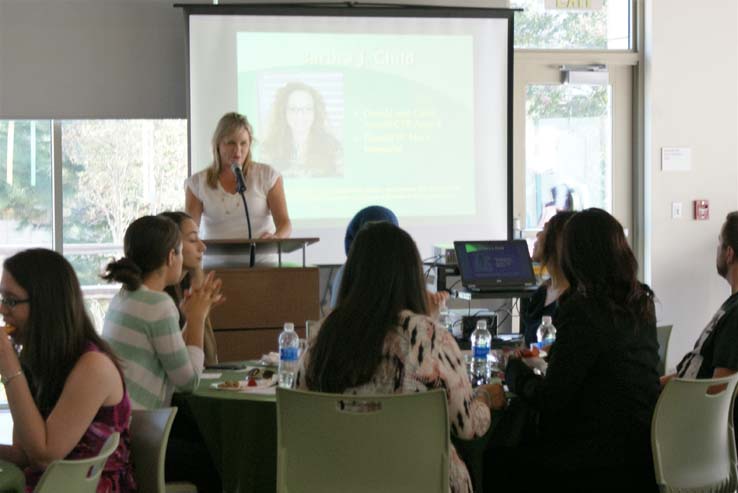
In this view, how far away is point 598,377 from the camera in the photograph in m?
3.03

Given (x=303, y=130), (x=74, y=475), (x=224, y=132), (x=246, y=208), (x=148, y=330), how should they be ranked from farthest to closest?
(x=303, y=130) → (x=224, y=132) → (x=246, y=208) → (x=148, y=330) → (x=74, y=475)

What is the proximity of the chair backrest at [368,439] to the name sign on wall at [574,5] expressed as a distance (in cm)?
541

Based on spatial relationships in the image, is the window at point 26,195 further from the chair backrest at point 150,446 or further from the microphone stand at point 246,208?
the chair backrest at point 150,446

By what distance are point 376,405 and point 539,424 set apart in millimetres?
759

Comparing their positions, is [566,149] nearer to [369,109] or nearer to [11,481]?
[369,109]

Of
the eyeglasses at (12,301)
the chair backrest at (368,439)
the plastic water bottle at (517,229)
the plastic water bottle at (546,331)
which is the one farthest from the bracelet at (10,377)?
the plastic water bottle at (517,229)

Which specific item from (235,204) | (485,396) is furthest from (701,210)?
(485,396)

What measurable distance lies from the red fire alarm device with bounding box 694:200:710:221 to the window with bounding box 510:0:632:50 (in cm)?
133

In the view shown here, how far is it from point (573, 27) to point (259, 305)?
416 cm

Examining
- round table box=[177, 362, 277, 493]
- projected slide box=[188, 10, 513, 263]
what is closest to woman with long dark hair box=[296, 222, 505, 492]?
round table box=[177, 362, 277, 493]

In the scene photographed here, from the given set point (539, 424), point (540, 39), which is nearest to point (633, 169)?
point (540, 39)

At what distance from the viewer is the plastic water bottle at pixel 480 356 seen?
354 centimetres

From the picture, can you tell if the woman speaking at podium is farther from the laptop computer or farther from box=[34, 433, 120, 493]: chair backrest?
box=[34, 433, 120, 493]: chair backrest

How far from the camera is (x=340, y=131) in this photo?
680 cm
